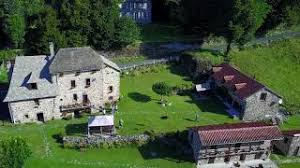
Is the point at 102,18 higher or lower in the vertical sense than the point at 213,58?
higher

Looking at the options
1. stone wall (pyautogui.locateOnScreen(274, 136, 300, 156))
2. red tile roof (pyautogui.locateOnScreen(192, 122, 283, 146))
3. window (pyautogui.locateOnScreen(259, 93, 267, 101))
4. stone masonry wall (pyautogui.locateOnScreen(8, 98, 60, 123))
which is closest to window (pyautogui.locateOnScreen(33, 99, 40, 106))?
stone masonry wall (pyautogui.locateOnScreen(8, 98, 60, 123))

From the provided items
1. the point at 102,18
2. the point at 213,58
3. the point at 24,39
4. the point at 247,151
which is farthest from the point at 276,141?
the point at 24,39

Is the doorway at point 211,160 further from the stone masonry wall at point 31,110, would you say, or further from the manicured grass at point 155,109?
the stone masonry wall at point 31,110

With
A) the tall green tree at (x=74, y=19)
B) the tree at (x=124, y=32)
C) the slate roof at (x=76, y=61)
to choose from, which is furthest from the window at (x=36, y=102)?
the tree at (x=124, y=32)

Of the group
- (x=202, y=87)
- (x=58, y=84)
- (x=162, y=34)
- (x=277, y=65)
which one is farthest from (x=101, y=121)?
(x=277, y=65)

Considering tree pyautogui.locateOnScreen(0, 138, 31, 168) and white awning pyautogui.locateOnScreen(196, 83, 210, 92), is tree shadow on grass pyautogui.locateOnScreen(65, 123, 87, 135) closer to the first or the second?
tree pyautogui.locateOnScreen(0, 138, 31, 168)

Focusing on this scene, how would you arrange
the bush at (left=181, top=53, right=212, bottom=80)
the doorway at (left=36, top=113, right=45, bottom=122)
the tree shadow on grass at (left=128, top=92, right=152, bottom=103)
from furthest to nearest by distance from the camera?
the bush at (left=181, top=53, right=212, bottom=80) → the tree shadow on grass at (left=128, top=92, right=152, bottom=103) → the doorway at (left=36, top=113, right=45, bottom=122)

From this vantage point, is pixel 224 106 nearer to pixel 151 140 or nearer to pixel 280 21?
pixel 151 140
